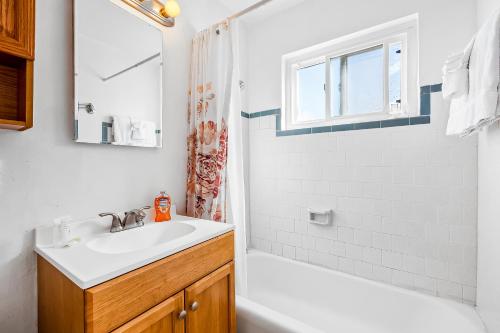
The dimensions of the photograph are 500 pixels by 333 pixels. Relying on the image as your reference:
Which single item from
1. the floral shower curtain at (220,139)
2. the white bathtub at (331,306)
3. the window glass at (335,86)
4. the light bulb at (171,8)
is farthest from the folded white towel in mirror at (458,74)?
the light bulb at (171,8)

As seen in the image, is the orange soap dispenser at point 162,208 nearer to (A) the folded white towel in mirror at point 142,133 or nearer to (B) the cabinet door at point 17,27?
(A) the folded white towel in mirror at point 142,133

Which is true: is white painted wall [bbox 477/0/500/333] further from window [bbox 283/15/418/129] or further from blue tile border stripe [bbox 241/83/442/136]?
window [bbox 283/15/418/129]

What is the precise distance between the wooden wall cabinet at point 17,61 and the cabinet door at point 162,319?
784 millimetres

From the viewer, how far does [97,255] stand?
2.80 feet

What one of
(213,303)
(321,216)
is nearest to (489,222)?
(321,216)

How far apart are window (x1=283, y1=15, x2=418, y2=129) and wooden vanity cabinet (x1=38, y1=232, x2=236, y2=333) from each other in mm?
1429

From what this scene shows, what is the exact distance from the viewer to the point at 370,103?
6.07 ft

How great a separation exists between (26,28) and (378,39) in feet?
6.69

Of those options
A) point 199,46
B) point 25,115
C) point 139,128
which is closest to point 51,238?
point 25,115

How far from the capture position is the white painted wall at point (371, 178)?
1.45 meters

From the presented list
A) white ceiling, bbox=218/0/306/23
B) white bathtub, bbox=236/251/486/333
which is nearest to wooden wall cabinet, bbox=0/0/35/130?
white bathtub, bbox=236/251/486/333

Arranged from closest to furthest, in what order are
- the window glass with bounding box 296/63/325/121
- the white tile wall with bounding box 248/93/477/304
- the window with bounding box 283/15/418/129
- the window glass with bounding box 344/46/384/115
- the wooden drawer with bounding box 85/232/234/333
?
the wooden drawer with bounding box 85/232/234/333 → the white tile wall with bounding box 248/93/477/304 → the window with bounding box 283/15/418/129 → the window glass with bounding box 344/46/384/115 → the window glass with bounding box 296/63/325/121

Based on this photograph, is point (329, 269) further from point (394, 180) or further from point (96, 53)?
point (96, 53)

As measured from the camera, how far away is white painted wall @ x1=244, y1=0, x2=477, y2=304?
1.45 meters
